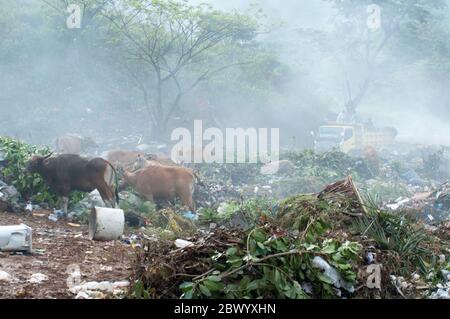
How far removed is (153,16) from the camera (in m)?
23.9

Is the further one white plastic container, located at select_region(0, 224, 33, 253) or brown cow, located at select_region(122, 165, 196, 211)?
brown cow, located at select_region(122, 165, 196, 211)

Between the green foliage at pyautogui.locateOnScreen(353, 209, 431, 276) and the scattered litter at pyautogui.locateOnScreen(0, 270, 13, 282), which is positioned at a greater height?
the green foliage at pyautogui.locateOnScreen(353, 209, 431, 276)

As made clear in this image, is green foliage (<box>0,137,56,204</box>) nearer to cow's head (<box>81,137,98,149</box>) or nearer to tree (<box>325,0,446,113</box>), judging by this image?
cow's head (<box>81,137,98,149</box>)

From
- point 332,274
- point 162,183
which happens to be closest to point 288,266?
point 332,274

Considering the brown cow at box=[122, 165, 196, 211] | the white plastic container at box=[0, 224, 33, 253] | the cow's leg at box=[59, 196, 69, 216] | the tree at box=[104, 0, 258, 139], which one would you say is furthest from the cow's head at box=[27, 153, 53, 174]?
the tree at box=[104, 0, 258, 139]

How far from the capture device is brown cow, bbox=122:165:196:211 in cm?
1158

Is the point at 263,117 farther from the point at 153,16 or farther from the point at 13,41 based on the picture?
the point at 13,41

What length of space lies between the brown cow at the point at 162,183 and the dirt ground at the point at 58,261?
2.45 m

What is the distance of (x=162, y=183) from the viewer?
38.1 feet

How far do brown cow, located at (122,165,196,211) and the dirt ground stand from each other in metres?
2.45

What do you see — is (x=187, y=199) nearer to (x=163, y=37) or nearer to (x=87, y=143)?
(x=87, y=143)

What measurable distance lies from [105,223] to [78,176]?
2368 mm

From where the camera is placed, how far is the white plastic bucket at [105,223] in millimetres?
7948
